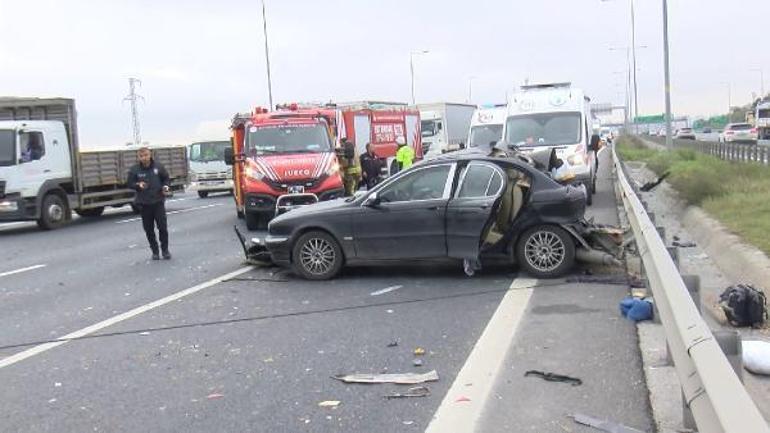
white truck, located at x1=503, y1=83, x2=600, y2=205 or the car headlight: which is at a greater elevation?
white truck, located at x1=503, y1=83, x2=600, y2=205

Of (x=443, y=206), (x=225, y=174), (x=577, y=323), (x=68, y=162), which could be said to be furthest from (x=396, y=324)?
(x=225, y=174)

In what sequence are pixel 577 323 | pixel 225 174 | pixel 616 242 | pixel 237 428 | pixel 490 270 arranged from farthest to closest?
pixel 225 174 → pixel 490 270 → pixel 616 242 → pixel 577 323 → pixel 237 428

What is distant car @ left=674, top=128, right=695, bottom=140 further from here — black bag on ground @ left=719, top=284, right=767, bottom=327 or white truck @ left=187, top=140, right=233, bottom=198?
black bag on ground @ left=719, top=284, right=767, bottom=327

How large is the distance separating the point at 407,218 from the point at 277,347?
124 inches

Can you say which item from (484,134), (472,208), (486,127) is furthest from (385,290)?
(486,127)

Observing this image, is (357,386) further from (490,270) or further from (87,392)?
(490,270)

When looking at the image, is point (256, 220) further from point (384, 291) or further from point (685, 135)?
point (685, 135)

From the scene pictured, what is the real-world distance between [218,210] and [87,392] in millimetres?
16776

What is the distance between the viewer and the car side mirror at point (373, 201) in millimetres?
9375

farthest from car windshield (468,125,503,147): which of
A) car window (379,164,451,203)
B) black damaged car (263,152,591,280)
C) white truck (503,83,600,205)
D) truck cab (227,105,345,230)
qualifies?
car window (379,164,451,203)

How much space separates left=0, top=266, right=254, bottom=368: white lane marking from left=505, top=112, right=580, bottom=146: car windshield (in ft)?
33.4

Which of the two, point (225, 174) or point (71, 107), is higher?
point (71, 107)

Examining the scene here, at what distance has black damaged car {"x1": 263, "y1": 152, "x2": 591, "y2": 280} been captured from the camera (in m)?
9.02

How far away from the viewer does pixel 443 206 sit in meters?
9.16
